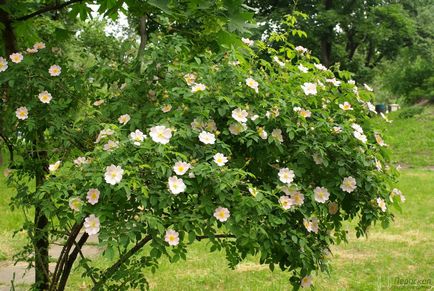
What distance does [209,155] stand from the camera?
6.55 ft

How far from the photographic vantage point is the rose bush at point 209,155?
1857 mm

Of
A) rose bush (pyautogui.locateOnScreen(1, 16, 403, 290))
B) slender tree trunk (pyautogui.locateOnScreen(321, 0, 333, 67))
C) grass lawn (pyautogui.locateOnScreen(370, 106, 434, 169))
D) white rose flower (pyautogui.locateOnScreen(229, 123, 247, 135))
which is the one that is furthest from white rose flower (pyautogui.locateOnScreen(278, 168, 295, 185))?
slender tree trunk (pyautogui.locateOnScreen(321, 0, 333, 67))

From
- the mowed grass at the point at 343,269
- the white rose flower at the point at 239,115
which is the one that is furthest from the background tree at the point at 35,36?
the mowed grass at the point at 343,269

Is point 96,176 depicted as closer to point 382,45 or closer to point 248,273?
point 248,273

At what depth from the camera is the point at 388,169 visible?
2.42 metres

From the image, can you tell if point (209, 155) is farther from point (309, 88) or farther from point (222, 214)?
point (309, 88)

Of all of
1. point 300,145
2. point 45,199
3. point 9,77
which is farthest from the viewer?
point 9,77

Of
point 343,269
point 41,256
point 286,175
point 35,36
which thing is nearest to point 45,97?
point 35,36

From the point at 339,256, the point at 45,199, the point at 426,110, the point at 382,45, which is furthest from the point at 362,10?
the point at 45,199

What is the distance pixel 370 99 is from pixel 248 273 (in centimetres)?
218

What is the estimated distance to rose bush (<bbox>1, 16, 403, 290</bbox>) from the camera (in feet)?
6.09

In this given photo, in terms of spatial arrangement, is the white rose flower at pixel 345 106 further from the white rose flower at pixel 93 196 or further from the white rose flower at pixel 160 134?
the white rose flower at pixel 93 196

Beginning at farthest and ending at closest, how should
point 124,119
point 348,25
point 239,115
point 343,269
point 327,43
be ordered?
point 327,43 → point 348,25 → point 343,269 → point 124,119 → point 239,115

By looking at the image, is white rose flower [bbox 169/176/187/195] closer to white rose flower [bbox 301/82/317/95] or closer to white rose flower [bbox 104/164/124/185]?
white rose flower [bbox 104/164/124/185]
